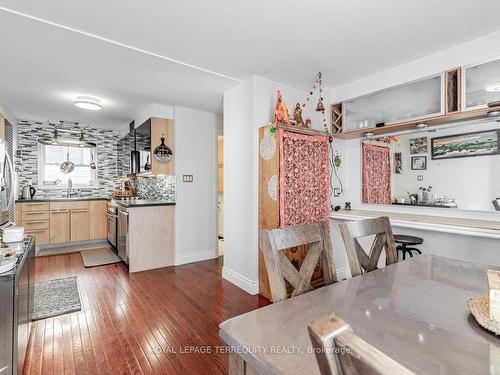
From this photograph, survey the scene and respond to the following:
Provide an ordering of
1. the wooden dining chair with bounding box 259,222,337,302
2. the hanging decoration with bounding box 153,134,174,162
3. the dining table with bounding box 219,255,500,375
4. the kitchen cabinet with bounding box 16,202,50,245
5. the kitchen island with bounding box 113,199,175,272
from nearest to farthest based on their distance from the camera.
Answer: the dining table with bounding box 219,255,500,375 → the wooden dining chair with bounding box 259,222,337,302 → the kitchen island with bounding box 113,199,175,272 → the hanging decoration with bounding box 153,134,174,162 → the kitchen cabinet with bounding box 16,202,50,245

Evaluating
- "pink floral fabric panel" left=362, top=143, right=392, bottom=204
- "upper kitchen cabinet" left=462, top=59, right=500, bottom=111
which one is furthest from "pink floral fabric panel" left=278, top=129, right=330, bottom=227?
"upper kitchen cabinet" left=462, top=59, right=500, bottom=111

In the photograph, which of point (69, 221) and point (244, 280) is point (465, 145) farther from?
point (69, 221)

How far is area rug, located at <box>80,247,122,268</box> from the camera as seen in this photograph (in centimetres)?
411

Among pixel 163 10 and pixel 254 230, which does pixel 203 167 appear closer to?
pixel 254 230

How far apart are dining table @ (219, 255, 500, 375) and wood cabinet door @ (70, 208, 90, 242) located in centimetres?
522

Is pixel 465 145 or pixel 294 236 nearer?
pixel 294 236

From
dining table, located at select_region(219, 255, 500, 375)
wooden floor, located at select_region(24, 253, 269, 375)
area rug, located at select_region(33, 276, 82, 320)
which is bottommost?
wooden floor, located at select_region(24, 253, 269, 375)

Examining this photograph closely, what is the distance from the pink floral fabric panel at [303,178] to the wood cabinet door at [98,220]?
13.6 ft

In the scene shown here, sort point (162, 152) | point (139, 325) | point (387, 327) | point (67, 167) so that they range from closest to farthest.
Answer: point (387, 327) < point (139, 325) < point (162, 152) < point (67, 167)

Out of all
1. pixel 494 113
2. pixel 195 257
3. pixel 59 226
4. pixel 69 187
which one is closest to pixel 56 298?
pixel 195 257

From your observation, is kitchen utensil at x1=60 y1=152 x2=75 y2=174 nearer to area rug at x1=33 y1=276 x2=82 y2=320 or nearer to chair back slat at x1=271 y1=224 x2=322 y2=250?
area rug at x1=33 y1=276 x2=82 y2=320

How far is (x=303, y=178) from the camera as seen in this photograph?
294 centimetres

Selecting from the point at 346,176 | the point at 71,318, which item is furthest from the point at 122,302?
the point at 346,176

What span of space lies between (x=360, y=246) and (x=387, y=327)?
0.72 meters
